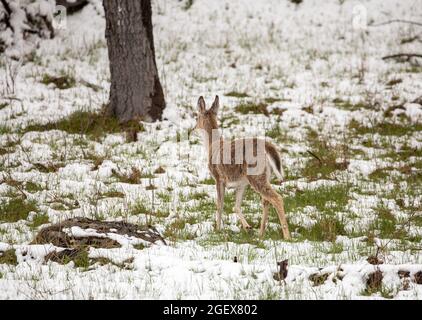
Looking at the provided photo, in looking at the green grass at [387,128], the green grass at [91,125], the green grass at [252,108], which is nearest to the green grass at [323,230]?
the green grass at [387,128]

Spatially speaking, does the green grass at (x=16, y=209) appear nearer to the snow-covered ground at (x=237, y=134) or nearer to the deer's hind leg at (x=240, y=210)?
the snow-covered ground at (x=237, y=134)

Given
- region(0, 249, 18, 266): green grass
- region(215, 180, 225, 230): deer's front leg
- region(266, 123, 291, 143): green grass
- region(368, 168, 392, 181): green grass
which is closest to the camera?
region(0, 249, 18, 266): green grass

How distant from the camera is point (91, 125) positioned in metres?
12.7

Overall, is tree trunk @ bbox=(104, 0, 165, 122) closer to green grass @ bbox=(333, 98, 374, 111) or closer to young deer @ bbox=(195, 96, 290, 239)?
green grass @ bbox=(333, 98, 374, 111)

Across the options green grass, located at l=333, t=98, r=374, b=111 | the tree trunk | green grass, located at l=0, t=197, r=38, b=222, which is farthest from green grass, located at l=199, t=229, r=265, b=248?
green grass, located at l=333, t=98, r=374, b=111

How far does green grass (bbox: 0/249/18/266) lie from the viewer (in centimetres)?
650

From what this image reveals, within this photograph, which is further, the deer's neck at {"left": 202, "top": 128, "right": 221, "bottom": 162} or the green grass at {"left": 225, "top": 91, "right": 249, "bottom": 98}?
the green grass at {"left": 225, "top": 91, "right": 249, "bottom": 98}

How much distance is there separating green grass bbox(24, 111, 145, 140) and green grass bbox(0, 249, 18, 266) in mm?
5822

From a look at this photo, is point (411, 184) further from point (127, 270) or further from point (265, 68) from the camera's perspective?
point (265, 68)

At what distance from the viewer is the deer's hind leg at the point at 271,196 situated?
7691mm

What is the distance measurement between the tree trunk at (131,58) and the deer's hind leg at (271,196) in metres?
5.34

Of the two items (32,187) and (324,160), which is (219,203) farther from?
(324,160)

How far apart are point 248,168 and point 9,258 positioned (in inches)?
117
